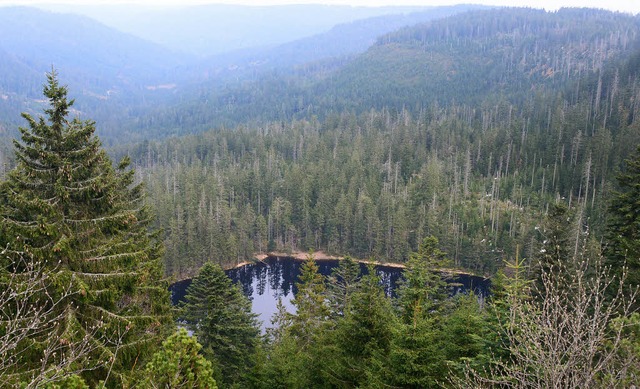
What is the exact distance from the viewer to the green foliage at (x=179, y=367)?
9.60m

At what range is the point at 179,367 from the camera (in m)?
9.66

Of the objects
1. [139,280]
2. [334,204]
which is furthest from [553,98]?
[139,280]

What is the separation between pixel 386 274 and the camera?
7975 centimetres

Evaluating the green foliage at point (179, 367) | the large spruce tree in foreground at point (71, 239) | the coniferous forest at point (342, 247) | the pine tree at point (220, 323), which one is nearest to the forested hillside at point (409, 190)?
the coniferous forest at point (342, 247)

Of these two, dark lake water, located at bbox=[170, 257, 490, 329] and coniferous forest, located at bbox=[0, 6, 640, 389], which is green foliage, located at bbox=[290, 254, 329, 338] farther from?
dark lake water, located at bbox=[170, 257, 490, 329]

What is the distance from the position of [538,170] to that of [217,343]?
9127cm

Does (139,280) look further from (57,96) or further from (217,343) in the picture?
(217,343)

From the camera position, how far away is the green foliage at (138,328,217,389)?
31.5ft

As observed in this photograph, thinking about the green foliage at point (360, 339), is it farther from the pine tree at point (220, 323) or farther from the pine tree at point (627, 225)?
the pine tree at point (627, 225)

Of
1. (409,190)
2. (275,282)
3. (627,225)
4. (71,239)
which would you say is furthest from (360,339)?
Answer: (409,190)

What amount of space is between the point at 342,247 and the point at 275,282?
19.6 m

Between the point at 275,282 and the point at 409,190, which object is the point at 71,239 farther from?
the point at 409,190

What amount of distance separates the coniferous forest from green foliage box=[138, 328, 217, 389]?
65mm

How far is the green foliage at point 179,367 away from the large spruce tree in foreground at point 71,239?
4.86 ft
